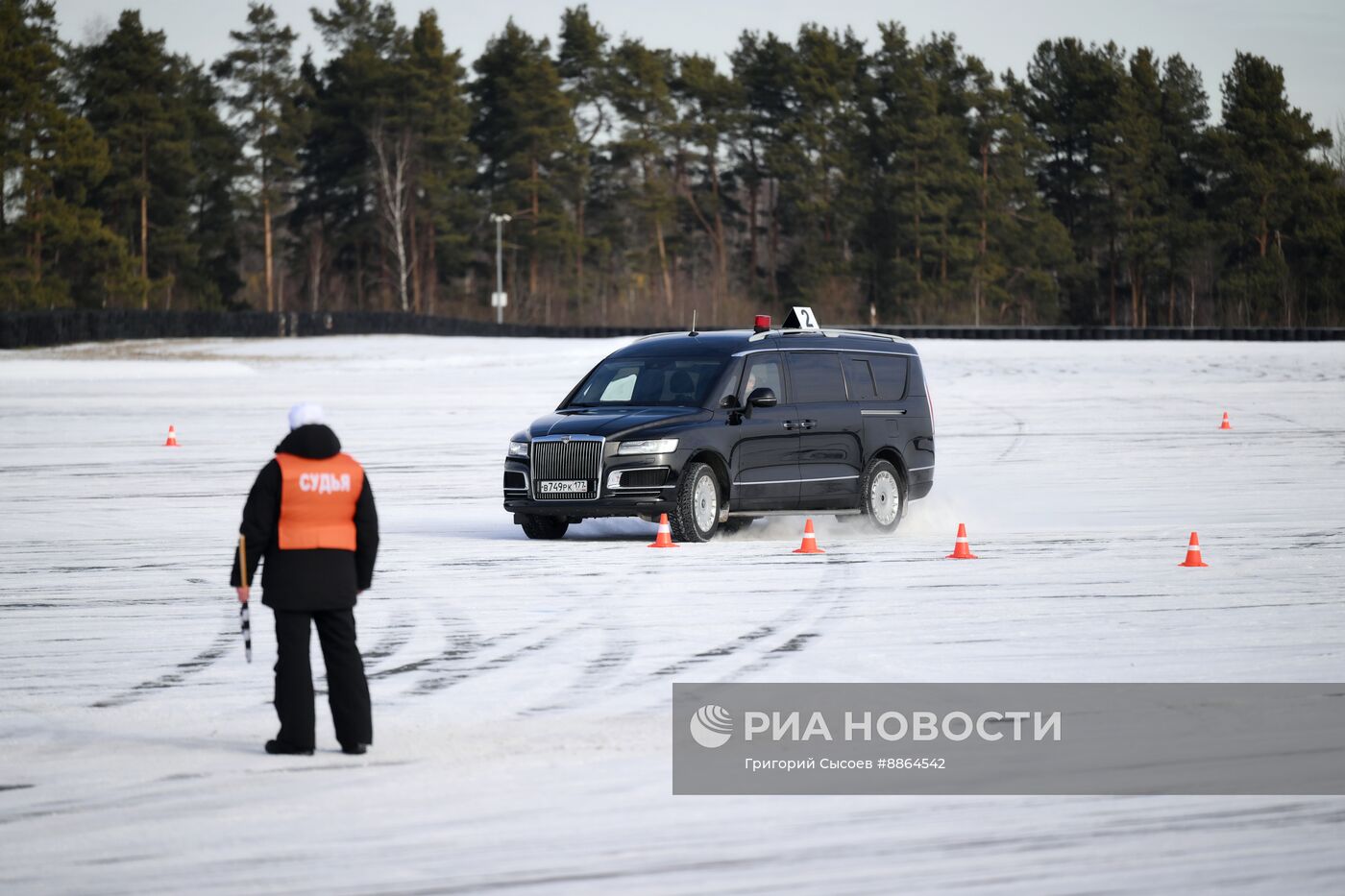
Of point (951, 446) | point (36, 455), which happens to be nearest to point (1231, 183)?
point (951, 446)

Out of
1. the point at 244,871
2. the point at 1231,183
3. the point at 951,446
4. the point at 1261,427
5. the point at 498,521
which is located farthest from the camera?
the point at 1231,183

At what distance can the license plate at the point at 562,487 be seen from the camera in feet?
56.4

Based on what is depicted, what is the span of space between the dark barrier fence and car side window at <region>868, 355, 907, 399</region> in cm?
4439

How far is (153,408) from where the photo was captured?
1655 inches

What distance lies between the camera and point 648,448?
17.1 m

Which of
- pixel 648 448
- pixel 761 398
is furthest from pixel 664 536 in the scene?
pixel 761 398

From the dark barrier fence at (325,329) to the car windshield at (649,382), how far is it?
145ft

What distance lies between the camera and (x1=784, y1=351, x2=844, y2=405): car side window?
18750 mm

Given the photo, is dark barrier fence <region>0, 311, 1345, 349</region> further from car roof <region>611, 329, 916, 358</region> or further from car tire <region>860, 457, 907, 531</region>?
car tire <region>860, 457, 907, 531</region>

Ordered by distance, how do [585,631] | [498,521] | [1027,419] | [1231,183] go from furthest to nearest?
1. [1231,183]
2. [1027,419]
3. [498,521]
4. [585,631]

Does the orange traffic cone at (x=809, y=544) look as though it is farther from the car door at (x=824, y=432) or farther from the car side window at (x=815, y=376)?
the car side window at (x=815, y=376)

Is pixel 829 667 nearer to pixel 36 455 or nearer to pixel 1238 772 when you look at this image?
pixel 1238 772

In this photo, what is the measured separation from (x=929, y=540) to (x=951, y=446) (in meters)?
14.1

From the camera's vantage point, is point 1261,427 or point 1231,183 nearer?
point 1261,427
